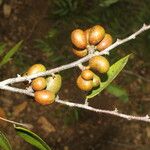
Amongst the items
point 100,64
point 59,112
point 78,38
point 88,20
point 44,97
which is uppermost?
point 88,20

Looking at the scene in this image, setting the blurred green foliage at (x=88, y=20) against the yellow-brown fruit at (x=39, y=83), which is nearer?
the yellow-brown fruit at (x=39, y=83)

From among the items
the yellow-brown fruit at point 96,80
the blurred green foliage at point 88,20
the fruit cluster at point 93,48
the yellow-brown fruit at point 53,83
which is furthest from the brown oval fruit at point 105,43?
the blurred green foliage at point 88,20

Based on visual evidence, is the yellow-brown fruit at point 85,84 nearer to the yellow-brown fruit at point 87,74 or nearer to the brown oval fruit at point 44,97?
the yellow-brown fruit at point 87,74

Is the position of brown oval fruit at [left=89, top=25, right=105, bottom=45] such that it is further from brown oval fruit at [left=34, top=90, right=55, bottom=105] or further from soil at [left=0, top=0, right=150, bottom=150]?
soil at [left=0, top=0, right=150, bottom=150]

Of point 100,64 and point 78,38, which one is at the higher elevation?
point 78,38

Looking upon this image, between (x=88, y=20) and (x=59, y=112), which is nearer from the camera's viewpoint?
(x=88, y=20)

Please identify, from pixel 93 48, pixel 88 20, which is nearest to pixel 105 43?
pixel 93 48

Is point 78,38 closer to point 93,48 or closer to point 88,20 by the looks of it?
point 93,48

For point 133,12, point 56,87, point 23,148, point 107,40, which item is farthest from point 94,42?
point 133,12
